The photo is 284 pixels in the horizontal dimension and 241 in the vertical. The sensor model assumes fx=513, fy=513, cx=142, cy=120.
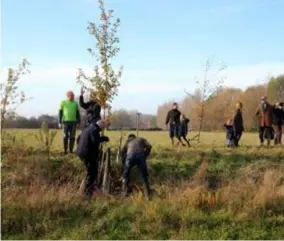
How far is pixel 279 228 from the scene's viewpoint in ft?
32.2

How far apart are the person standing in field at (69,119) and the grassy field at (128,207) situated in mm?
1694

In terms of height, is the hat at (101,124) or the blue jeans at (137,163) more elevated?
the hat at (101,124)

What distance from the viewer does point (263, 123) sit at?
1989cm

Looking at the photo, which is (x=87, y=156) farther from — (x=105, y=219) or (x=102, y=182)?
(x=105, y=219)

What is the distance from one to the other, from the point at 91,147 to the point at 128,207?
2119 millimetres

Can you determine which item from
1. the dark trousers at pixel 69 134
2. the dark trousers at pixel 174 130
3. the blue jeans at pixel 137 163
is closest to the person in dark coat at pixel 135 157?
the blue jeans at pixel 137 163

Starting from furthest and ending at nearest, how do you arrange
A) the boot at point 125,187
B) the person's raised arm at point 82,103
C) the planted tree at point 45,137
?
the person's raised arm at point 82,103
the planted tree at point 45,137
the boot at point 125,187

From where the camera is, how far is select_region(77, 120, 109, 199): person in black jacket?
12.0 meters

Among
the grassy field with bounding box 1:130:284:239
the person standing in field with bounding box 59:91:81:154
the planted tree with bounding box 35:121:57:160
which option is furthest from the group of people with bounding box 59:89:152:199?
the person standing in field with bounding box 59:91:81:154

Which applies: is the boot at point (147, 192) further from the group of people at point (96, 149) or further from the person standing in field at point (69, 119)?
the person standing in field at point (69, 119)

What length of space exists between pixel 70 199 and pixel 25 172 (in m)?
2.74

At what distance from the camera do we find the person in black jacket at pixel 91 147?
1197 centimetres

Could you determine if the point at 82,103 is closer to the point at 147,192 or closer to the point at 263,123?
the point at 147,192

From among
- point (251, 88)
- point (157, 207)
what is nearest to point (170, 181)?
point (157, 207)
